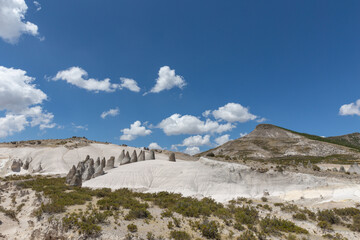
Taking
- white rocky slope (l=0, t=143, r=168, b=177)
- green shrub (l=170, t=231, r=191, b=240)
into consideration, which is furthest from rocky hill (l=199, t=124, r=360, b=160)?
green shrub (l=170, t=231, r=191, b=240)

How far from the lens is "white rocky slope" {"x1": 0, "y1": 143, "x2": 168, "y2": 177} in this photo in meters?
46.5

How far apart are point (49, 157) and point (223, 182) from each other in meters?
45.6

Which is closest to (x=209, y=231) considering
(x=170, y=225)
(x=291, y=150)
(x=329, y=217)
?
(x=170, y=225)

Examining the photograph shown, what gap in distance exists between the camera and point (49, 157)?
5112cm

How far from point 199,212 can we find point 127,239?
6.61m

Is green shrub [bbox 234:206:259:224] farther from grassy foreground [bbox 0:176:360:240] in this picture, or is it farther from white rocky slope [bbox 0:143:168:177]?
white rocky slope [bbox 0:143:168:177]

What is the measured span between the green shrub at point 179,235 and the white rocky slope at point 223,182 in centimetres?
1111

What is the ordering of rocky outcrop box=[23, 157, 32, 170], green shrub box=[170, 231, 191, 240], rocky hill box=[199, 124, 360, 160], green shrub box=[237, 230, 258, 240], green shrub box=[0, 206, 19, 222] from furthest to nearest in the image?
1. rocky hill box=[199, 124, 360, 160]
2. rocky outcrop box=[23, 157, 32, 170]
3. green shrub box=[0, 206, 19, 222]
4. green shrub box=[237, 230, 258, 240]
5. green shrub box=[170, 231, 191, 240]

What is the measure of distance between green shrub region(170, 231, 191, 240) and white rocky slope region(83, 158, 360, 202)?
36.5 feet

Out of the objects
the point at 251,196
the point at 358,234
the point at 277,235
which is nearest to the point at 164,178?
the point at 251,196

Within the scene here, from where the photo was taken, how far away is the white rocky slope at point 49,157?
1829 inches

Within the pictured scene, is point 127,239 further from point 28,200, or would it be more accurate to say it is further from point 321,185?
point 321,185

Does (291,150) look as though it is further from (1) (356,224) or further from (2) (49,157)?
(2) (49,157)

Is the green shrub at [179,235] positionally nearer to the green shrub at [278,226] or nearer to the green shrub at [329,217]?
the green shrub at [278,226]
